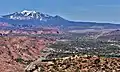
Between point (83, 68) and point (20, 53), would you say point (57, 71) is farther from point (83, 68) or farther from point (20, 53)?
point (20, 53)

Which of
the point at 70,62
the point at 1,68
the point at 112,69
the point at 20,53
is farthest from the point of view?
the point at 20,53

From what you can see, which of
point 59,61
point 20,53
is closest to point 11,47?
point 20,53

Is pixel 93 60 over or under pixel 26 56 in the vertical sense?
over

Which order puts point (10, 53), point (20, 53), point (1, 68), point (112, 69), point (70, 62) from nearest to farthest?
point (112, 69) → point (70, 62) → point (1, 68) → point (10, 53) → point (20, 53)

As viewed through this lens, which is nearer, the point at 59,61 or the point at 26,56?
the point at 59,61

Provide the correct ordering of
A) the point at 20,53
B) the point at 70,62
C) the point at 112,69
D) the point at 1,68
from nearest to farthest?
the point at 112,69
the point at 70,62
the point at 1,68
the point at 20,53

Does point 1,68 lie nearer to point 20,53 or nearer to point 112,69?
point 112,69

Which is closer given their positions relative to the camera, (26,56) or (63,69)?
(63,69)

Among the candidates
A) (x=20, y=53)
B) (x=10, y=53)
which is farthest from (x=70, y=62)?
(x=20, y=53)

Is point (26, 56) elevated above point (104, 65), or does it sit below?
below
